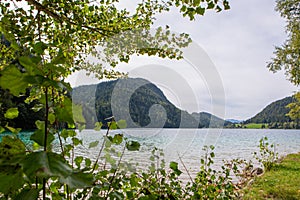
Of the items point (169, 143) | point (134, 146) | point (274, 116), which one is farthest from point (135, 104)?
point (274, 116)

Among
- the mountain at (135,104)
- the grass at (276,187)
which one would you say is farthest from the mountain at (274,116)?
the mountain at (135,104)

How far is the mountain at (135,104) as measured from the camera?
6.84 ft

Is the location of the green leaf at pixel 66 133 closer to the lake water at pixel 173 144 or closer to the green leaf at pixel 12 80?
the lake water at pixel 173 144

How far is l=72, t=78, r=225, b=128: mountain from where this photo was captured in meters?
2.09

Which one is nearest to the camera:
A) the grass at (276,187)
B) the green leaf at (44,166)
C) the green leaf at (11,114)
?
the green leaf at (44,166)

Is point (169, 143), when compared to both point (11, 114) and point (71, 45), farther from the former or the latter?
point (11, 114)

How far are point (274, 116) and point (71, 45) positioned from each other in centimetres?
8133

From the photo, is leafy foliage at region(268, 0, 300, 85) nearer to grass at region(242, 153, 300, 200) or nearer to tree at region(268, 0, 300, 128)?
tree at region(268, 0, 300, 128)

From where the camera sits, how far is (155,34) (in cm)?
→ 288

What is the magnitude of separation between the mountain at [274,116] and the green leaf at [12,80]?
7792cm

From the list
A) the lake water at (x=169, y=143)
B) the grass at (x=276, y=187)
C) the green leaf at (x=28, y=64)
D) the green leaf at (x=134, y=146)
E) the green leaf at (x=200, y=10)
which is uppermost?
the green leaf at (x=200, y=10)

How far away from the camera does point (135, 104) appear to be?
106 inches

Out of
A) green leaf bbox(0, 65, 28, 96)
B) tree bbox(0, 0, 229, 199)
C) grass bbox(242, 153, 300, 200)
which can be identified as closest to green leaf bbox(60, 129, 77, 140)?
tree bbox(0, 0, 229, 199)

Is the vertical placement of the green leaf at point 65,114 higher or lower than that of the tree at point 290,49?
lower
